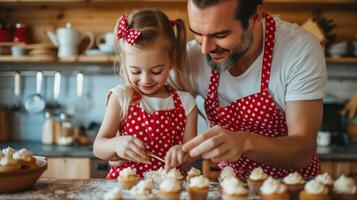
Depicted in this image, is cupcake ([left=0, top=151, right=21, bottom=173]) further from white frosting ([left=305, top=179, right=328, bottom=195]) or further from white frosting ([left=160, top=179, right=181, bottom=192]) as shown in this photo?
white frosting ([left=305, top=179, right=328, bottom=195])

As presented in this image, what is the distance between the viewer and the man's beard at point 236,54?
6.28 ft

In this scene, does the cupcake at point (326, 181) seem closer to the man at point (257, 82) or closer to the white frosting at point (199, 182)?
the man at point (257, 82)

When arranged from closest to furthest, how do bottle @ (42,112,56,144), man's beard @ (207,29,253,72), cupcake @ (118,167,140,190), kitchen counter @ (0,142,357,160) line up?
cupcake @ (118,167,140,190) → man's beard @ (207,29,253,72) → kitchen counter @ (0,142,357,160) → bottle @ (42,112,56,144)

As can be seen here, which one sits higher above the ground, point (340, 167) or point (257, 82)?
point (257, 82)

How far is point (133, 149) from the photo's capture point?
1745 mm

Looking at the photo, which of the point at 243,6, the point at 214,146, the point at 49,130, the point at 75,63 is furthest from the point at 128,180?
the point at 75,63

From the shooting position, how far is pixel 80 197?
5.20 feet

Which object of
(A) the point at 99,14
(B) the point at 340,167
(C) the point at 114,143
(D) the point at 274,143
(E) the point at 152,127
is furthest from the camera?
(A) the point at 99,14

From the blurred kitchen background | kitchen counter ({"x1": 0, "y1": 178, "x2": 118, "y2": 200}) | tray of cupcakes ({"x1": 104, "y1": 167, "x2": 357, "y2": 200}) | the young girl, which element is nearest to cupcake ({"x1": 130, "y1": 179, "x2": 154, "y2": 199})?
tray of cupcakes ({"x1": 104, "y1": 167, "x2": 357, "y2": 200})

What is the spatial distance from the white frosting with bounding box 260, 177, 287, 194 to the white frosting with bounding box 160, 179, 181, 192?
26 cm

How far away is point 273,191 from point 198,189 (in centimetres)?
23

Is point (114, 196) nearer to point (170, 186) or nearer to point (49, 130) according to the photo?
point (170, 186)

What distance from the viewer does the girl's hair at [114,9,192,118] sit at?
6.47 feet

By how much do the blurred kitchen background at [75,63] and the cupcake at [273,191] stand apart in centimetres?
194
